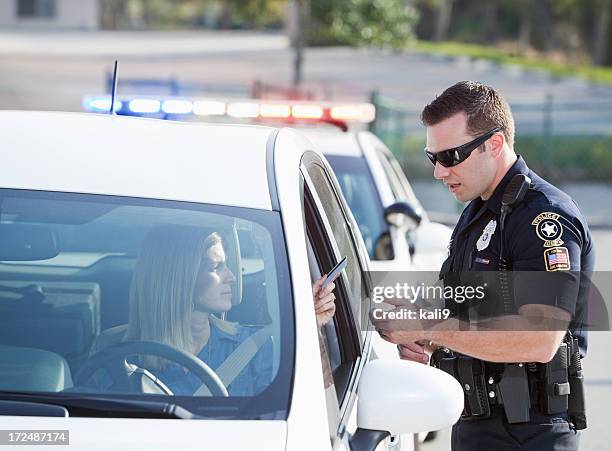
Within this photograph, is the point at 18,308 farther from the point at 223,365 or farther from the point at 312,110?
the point at 312,110

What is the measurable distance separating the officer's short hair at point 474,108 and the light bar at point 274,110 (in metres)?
3.08

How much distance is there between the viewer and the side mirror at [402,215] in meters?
6.24

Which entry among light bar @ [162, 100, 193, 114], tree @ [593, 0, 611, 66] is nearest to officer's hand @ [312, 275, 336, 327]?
light bar @ [162, 100, 193, 114]

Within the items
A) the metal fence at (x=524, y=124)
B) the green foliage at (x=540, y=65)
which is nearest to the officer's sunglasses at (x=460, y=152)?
the metal fence at (x=524, y=124)

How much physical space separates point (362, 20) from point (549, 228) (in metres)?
17.4

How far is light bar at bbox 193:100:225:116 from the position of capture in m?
5.64

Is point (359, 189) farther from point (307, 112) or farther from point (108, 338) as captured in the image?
point (108, 338)

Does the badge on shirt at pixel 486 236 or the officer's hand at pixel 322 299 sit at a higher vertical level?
the badge on shirt at pixel 486 236

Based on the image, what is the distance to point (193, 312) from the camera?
290 centimetres

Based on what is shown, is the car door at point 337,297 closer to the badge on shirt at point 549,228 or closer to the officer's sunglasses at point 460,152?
the officer's sunglasses at point 460,152

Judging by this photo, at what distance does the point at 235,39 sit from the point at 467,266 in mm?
50057

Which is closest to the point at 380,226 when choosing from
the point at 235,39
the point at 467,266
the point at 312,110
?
the point at 312,110

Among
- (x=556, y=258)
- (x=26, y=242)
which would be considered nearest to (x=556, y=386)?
(x=556, y=258)

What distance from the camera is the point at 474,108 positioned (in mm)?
3363
